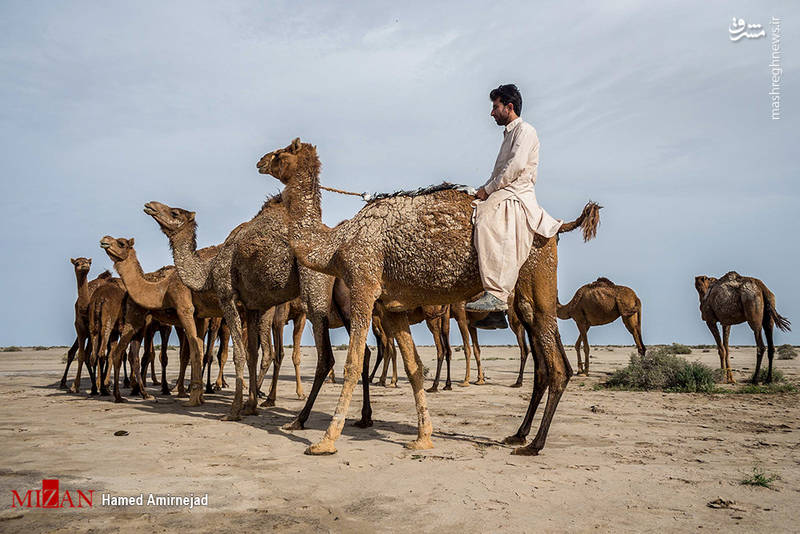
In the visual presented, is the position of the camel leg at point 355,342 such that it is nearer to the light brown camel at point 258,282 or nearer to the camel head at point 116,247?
the light brown camel at point 258,282

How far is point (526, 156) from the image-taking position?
6.79 m

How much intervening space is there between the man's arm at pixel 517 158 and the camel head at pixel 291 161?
2803 millimetres

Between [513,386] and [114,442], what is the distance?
10454mm

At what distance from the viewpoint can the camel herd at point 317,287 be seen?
274 inches

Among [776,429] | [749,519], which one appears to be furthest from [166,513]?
[776,429]

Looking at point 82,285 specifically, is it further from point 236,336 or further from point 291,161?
point 291,161

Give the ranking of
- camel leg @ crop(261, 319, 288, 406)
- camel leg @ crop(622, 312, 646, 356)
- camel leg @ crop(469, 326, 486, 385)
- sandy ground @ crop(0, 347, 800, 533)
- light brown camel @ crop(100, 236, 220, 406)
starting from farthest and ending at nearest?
camel leg @ crop(622, 312, 646, 356)
camel leg @ crop(469, 326, 486, 385)
light brown camel @ crop(100, 236, 220, 406)
camel leg @ crop(261, 319, 288, 406)
sandy ground @ crop(0, 347, 800, 533)

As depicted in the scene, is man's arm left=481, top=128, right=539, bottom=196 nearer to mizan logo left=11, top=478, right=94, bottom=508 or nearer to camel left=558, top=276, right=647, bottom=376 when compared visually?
mizan logo left=11, top=478, right=94, bottom=508

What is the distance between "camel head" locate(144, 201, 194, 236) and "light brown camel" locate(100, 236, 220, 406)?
0.86 m

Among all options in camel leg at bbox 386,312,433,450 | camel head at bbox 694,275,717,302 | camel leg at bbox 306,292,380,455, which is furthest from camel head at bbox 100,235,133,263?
camel head at bbox 694,275,717,302

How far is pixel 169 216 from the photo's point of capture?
11242 mm

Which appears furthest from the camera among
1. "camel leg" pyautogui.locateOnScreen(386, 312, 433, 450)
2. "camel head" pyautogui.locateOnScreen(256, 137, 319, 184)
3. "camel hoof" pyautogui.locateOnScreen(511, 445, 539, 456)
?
"camel head" pyautogui.locateOnScreen(256, 137, 319, 184)

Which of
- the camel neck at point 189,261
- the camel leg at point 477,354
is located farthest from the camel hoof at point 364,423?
the camel leg at point 477,354

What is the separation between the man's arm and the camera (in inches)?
266
